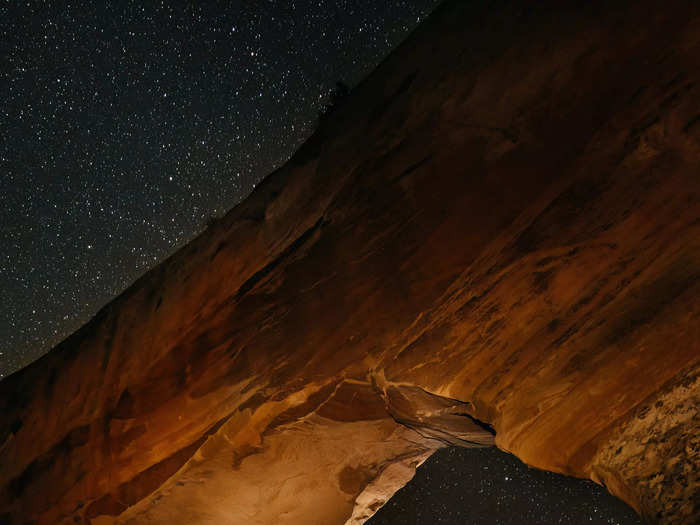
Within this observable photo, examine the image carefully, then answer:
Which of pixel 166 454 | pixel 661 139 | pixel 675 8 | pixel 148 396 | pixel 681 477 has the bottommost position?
pixel 681 477

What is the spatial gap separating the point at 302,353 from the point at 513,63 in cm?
163

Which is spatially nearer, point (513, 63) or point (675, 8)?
point (675, 8)

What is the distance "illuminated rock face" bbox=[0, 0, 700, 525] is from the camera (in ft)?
6.07

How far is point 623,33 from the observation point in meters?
1.83

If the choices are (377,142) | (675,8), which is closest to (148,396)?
(377,142)

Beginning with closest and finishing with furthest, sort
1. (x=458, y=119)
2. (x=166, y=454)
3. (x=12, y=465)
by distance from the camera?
(x=458, y=119) < (x=166, y=454) < (x=12, y=465)

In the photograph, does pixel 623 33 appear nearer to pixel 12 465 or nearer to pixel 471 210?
pixel 471 210

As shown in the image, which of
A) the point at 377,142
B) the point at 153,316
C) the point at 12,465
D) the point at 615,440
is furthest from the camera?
the point at 12,465

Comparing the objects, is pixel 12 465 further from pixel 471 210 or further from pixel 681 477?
pixel 681 477

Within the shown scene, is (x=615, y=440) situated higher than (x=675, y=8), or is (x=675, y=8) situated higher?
(x=675, y=8)

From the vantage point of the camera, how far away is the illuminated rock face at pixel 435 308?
185cm

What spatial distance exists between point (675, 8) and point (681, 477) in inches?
65.1

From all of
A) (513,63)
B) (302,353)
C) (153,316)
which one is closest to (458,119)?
(513,63)

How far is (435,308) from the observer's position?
2.20 metres
